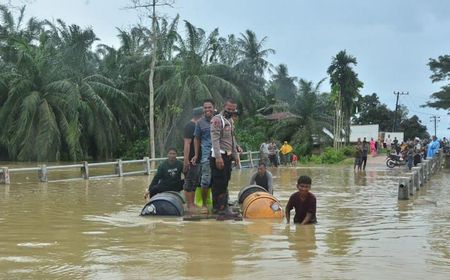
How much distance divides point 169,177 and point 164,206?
98 cm

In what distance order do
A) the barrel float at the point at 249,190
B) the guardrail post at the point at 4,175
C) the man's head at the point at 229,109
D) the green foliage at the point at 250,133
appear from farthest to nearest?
the green foliage at the point at 250,133, the guardrail post at the point at 4,175, the barrel float at the point at 249,190, the man's head at the point at 229,109

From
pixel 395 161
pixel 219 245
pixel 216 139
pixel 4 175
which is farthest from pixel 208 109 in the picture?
pixel 395 161

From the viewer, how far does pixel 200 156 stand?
887 cm

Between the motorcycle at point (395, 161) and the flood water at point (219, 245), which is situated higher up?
the motorcycle at point (395, 161)

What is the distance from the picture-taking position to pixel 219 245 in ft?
21.4

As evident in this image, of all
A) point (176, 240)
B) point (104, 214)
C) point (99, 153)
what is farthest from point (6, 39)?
point (176, 240)

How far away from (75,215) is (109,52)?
122 ft

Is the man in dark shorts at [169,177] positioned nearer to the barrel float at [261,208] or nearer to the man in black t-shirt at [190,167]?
the man in black t-shirt at [190,167]

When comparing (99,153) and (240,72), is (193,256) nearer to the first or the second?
(99,153)

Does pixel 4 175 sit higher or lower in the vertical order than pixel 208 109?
lower

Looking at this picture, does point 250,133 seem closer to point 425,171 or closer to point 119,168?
point 119,168

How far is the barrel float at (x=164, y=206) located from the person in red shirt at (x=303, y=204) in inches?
66.6

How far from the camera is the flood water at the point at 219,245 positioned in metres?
5.23

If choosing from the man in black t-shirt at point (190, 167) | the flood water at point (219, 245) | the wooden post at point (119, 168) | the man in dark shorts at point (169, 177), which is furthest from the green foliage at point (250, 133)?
the man in black t-shirt at point (190, 167)
